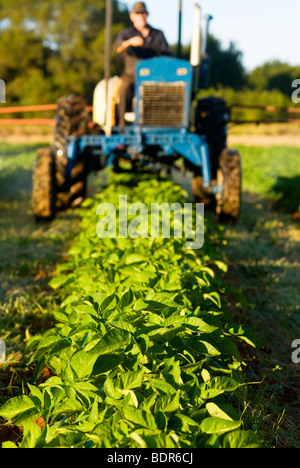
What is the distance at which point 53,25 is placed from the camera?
1451 inches

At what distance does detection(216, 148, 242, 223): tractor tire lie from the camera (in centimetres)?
552

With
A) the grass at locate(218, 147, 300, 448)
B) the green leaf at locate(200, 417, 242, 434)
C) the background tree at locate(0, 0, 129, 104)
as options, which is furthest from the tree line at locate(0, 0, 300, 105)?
the green leaf at locate(200, 417, 242, 434)

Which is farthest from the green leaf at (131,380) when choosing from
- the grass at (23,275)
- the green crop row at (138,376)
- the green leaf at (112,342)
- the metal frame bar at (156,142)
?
the metal frame bar at (156,142)

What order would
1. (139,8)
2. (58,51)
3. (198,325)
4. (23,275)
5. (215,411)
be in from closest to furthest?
(215,411)
(198,325)
(23,275)
(139,8)
(58,51)

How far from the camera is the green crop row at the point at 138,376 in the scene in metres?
1.37

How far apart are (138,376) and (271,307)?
83.4 inches

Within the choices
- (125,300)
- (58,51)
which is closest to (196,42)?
(125,300)

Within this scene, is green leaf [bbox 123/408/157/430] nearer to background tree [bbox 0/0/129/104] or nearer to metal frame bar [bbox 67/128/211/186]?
metal frame bar [bbox 67/128/211/186]

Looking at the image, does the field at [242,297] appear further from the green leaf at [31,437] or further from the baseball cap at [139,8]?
the baseball cap at [139,8]

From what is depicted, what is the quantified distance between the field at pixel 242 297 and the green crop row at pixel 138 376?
0.02m

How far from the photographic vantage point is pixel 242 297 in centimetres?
255

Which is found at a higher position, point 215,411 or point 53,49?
point 53,49

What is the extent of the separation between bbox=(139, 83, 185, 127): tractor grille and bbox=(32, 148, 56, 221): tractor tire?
1.19 m

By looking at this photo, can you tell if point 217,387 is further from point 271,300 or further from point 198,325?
point 271,300
